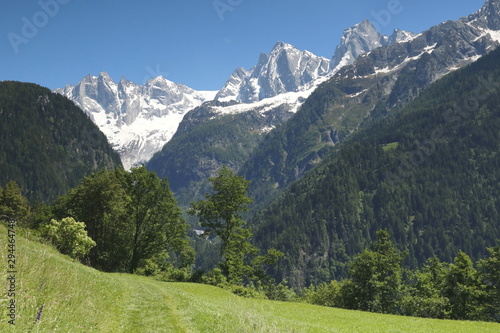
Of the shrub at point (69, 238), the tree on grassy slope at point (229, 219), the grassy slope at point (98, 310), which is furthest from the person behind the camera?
the tree on grassy slope at point (229, 219)

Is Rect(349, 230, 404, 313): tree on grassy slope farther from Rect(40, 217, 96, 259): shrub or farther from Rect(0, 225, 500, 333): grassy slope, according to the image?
Rect(40, 217, 96, 259): shrub

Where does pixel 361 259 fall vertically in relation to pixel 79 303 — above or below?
above

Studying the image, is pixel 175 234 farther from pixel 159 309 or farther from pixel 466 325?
pixel 466 325

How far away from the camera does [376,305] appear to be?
2677 inches

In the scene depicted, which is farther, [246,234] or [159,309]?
[246,234]

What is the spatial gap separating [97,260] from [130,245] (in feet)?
19.0

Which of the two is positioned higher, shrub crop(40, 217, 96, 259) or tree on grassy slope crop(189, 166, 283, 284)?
tree on grassy slope crop(189, 166, 283, 284)

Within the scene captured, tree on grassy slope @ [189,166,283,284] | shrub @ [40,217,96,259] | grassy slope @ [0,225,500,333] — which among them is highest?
A: tree on grassy slope @ [189,166,283,284]

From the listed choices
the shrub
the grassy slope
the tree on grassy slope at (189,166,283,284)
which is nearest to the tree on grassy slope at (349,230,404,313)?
the tree on grassy slope at (189,166,283,284)

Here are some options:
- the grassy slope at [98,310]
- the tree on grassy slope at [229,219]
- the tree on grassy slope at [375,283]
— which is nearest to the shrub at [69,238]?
the tree on grassy slope at [229,219]

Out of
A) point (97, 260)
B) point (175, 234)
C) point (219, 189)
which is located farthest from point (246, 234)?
point (97, 260)

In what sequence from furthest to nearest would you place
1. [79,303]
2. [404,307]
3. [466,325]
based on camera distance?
1. [404,307]
2. [466,325]
3. [79,303]

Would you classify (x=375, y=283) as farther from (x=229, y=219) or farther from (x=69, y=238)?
A: (x=69, y=238)

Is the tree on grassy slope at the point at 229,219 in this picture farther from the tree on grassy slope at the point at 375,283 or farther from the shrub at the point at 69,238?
the tree on grassy slope at the point at 375,283
